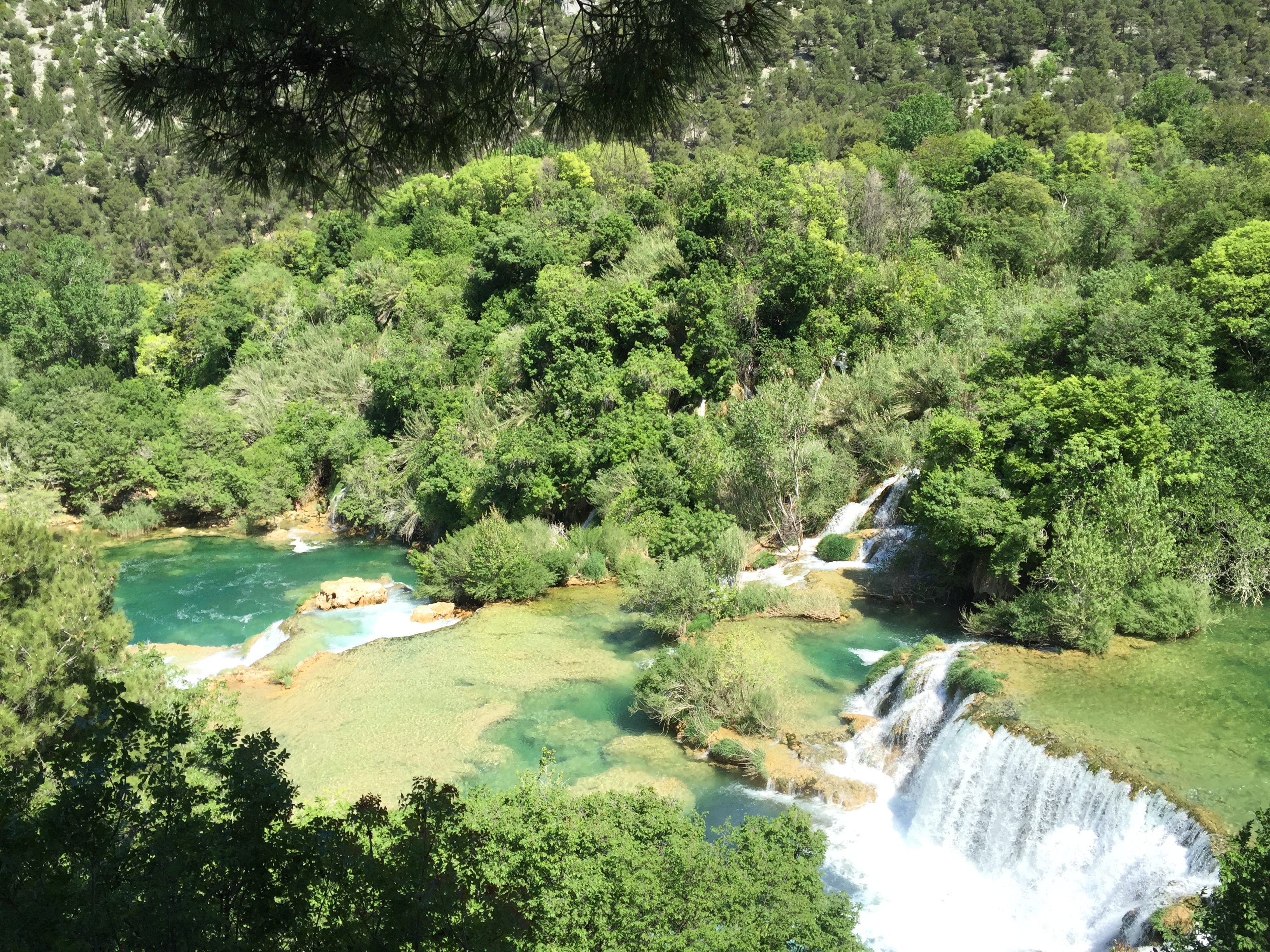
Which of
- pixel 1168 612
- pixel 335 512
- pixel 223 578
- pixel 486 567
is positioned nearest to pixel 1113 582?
pixel 1168 612

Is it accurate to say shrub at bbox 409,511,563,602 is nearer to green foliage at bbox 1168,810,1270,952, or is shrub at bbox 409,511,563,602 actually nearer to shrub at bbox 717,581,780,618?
shrub at bbox 717,581,780,618

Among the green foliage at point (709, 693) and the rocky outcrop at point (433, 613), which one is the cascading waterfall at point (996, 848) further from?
the rocky outcrop at point (433, 613)

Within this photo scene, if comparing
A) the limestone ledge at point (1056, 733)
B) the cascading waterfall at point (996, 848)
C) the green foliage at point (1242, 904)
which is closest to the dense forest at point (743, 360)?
the limestone ledge at point (1056, 733)

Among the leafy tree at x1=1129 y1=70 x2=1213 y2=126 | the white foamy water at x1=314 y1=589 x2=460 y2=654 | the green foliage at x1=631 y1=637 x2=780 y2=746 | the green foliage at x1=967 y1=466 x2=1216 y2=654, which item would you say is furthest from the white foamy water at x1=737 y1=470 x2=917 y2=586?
the leafy tree at x1=1129 y1=70 x2=1213 y2=126

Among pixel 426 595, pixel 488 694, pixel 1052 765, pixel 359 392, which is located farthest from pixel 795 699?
pixel 359 392

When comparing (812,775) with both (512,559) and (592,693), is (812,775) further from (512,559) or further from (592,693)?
(512,559)

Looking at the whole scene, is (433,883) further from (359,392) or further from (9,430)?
(9,430)
